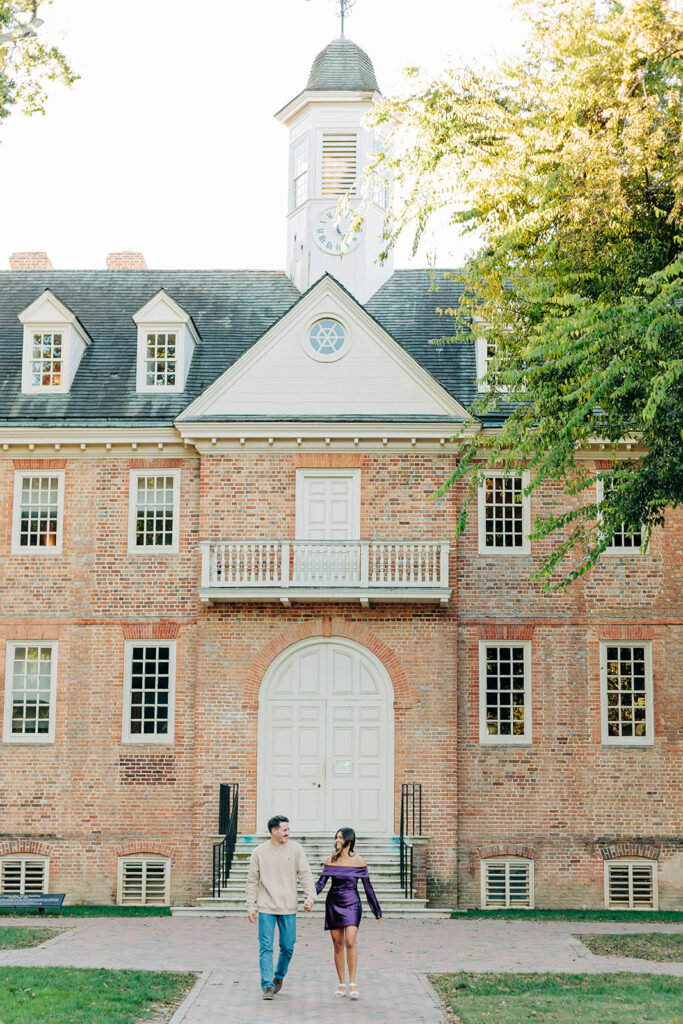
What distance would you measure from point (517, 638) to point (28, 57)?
12908 millimetres

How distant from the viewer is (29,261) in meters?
Result: 27.7

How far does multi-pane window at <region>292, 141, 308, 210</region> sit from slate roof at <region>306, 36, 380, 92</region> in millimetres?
1329

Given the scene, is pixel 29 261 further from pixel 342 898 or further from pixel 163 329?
pixel 342 898

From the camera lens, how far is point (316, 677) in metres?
21.3

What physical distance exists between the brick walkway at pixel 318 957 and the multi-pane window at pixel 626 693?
4.12 m

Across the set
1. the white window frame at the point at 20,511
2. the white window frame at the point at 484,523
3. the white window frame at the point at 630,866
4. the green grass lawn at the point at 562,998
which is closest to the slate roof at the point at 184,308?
the white window frame at the point at 20,511

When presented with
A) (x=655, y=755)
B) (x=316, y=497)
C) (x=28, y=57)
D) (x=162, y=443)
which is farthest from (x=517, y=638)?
(x=28, y=57)

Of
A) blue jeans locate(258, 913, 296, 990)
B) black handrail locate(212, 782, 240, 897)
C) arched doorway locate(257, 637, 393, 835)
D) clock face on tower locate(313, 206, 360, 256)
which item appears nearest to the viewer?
blue jeans locate(258, 913, 296, 990)

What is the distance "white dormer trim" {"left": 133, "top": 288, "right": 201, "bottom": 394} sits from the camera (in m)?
23.1

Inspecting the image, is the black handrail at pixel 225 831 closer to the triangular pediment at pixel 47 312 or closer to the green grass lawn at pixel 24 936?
the green grass lawn at pixel 24 936

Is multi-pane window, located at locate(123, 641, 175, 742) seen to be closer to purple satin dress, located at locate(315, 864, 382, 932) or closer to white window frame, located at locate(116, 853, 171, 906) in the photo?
white window frame, located at locate(116, 853, 171, 906)

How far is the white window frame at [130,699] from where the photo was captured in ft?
70.1

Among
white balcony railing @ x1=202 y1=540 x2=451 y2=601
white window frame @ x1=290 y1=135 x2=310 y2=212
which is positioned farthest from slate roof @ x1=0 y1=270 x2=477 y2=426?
white balcony railing @ x1=202 y1=540 x2=451 y2=601

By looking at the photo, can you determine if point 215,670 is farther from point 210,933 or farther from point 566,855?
point 566,855
